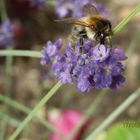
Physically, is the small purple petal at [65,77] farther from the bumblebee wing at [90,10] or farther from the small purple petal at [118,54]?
the bumblebee wing at [90,10]

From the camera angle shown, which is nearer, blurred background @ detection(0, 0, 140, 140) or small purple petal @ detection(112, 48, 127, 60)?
small purple petal @ detection(112, 48, 127, 60)

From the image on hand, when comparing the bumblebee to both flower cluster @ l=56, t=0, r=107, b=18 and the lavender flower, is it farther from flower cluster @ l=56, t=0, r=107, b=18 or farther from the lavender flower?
flower cluster @ l=56, t=0, r=107, b=18

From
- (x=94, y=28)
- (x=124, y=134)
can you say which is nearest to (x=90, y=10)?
(x=94, y=28)

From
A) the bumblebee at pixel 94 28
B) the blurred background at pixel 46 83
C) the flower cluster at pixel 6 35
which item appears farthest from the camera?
the blurred background at pixel 46 83

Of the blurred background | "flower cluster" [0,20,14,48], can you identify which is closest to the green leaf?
"flower cluster" [0,20,14,48]

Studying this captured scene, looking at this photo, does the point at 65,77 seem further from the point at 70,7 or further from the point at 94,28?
the point at 70,7

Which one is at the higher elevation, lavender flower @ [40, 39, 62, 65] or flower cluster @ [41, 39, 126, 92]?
lavender flower @ [40, 39, 62, 65]

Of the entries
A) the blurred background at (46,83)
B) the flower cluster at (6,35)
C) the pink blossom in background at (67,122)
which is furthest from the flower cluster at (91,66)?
the pink blossom in background at (67,122)

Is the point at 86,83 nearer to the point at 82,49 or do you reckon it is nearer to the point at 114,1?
the point at 82,49
